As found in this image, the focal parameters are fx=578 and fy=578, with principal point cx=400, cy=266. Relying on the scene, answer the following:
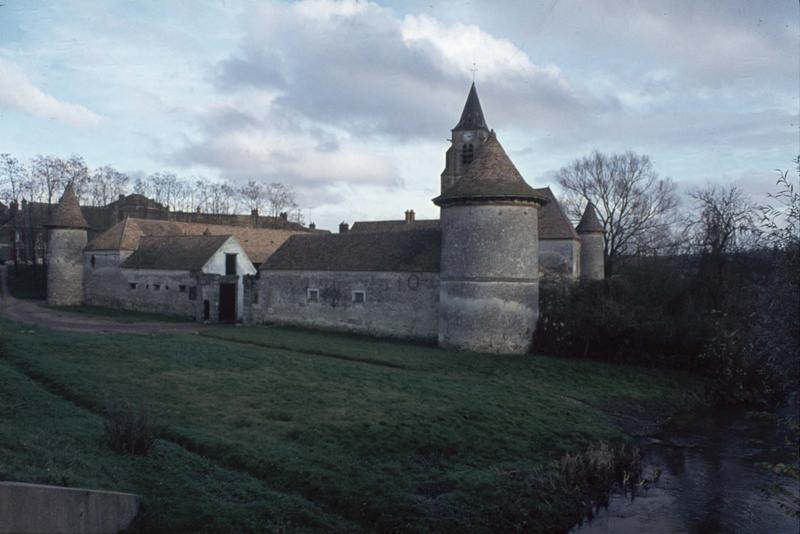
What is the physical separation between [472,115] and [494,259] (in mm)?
21379

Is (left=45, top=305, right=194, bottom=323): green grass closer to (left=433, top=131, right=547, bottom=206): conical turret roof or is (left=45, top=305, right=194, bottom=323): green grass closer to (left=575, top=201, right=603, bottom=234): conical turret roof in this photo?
(left=433, top=131, right=547, bottom=206): conical turret roof

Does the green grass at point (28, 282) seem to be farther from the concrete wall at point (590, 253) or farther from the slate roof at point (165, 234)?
the concrete wall at point (590, 253)

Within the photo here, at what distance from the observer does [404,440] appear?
11680mm

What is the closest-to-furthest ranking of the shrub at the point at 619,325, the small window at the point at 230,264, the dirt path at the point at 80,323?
the shrub at the point at 619,325
the dirt path at the point at 80,323
the small window at the point at 230,264

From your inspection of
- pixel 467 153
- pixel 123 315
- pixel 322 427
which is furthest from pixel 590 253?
pixel 123 315

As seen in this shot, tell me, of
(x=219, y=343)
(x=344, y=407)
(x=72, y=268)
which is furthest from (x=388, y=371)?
(x=72, y=268)

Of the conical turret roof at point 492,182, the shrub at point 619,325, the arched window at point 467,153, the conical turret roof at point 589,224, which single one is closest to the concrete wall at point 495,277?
the conical turret roof at point 492,182

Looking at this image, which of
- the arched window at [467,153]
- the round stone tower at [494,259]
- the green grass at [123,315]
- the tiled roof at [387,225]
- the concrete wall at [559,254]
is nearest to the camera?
the round stone tower at [494,259]

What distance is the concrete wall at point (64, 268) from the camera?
40.3 meters

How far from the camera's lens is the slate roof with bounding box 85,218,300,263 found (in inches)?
1555

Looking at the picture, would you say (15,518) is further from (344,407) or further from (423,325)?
(423,325)

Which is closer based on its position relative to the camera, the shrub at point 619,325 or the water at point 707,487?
the water at point 707,487

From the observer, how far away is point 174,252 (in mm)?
36062

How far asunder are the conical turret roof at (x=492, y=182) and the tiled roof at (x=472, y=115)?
17.3 m
